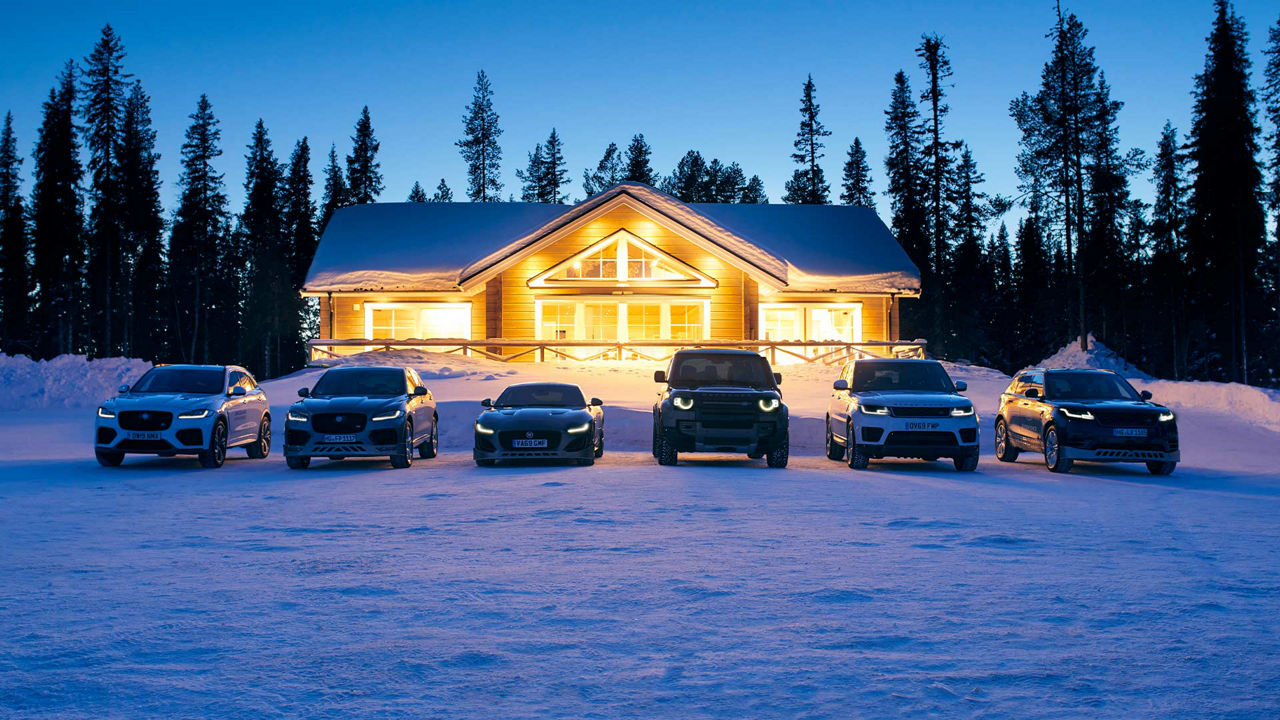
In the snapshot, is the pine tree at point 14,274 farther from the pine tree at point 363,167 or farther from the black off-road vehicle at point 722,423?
the black off-road vehicle at point 722,423

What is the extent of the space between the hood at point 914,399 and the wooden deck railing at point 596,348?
47.5ft

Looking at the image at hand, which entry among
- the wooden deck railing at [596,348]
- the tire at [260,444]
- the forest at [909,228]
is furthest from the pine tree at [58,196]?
the tire at [260,444]

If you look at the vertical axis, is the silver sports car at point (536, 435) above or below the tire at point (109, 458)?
above

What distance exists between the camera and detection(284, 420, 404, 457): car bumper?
51.9 feet

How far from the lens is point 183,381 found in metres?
17.5

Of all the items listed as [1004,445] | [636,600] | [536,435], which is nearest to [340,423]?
[536,435]

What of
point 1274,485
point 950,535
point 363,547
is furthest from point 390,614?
point 1274,485

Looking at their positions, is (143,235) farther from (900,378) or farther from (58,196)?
(900,378)

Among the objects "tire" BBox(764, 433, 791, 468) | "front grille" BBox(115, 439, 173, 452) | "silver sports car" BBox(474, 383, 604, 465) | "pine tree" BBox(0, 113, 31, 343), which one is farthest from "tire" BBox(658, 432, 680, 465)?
"pine tree" BBox(0, 113, 31, 343)

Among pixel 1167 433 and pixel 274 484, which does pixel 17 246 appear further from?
pixel 1167 433

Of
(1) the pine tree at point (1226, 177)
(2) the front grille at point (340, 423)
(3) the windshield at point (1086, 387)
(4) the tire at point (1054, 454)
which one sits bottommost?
(4) the tire at point (1054, 454)

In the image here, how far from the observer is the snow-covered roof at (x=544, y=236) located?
3634 cm

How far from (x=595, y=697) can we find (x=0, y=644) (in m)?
3.27

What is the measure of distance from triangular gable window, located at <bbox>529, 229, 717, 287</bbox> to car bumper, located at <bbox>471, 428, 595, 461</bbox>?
20.6m
